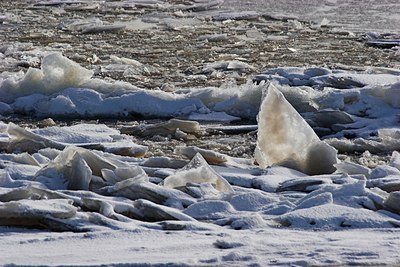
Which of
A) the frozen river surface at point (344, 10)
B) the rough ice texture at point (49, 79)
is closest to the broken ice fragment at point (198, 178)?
the rough ice texture at point (49, 79)

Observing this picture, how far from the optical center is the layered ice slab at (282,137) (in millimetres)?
5625

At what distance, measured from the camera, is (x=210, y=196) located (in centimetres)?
484

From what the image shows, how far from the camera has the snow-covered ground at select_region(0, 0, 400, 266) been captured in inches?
163

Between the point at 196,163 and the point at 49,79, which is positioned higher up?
the point at 196,163

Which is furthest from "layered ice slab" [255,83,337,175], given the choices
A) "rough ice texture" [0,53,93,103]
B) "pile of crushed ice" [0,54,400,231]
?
"rough ice texture" [0,53,93,103]

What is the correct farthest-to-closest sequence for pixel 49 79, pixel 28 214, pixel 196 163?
1. pixel 49 79
2. pixel 196 163
3. pixel 28 214

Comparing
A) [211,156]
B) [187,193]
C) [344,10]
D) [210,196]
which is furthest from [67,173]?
[344,10]

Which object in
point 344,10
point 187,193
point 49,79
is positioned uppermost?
point 187,193

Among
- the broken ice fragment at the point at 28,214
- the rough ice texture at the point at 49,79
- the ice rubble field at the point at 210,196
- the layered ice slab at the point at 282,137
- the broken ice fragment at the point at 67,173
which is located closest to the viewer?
the ice rubble field at the point at 210,196

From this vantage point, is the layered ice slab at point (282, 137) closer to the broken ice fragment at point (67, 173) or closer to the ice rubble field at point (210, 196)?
the ice rubble field at point (210, 196)

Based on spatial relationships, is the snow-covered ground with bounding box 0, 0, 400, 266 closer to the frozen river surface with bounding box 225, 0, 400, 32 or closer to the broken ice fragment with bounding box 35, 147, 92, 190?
the broken ice fragment with bounding box 35, 147, 92, 190

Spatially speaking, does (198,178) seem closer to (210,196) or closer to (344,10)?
(210,196)

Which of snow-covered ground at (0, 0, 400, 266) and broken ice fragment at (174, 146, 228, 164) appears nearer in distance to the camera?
snow-covered ground at (0, 0, 400, 266)

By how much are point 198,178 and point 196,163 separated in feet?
0.61
